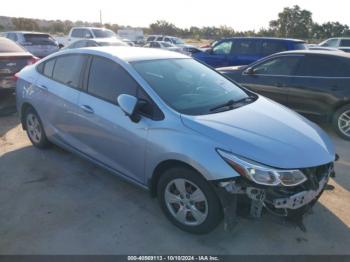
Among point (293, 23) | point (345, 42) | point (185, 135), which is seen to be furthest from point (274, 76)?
point (293, 23)

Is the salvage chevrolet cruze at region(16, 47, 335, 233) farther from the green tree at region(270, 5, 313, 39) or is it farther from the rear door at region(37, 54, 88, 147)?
the green tree at region(270, 5, 313, 39)

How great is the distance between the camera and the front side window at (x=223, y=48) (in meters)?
11.4

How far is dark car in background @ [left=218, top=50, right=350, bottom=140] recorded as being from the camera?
6.03 m

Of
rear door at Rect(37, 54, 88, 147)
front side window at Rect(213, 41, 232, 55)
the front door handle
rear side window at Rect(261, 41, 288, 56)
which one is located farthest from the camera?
front side window at Rect(213, 41, 232, 55)

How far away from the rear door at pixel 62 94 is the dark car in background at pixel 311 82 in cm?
400

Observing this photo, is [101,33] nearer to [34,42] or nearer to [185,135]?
[34,42]

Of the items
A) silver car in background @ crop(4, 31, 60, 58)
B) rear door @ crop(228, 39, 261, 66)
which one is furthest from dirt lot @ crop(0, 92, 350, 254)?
silver car in background @ crop(4, 31, 60, 58)

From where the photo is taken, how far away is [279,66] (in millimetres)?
6836

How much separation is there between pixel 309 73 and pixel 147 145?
4.37 m

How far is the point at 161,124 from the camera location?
10.5ft

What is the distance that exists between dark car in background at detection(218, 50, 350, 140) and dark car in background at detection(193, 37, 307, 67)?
3.63 m

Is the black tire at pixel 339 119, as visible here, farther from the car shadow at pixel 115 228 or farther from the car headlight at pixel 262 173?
the car headlight at pixel 262 173

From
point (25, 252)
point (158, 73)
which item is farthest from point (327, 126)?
point (25, 252)

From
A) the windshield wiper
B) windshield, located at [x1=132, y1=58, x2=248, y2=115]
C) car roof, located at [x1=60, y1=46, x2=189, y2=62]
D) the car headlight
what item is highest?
car roof, located at [x1=60, y1=46, x2=189, y2=62]
